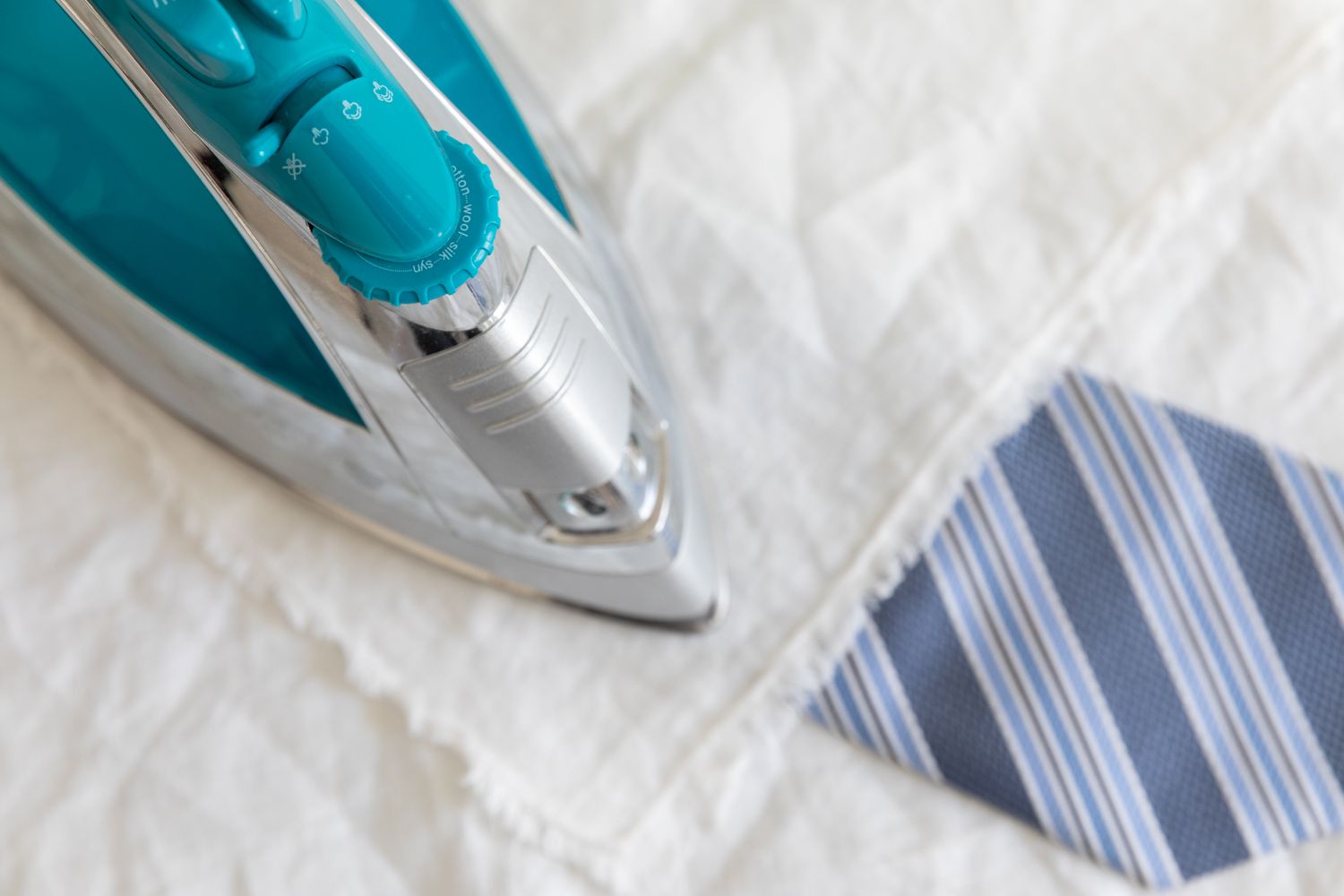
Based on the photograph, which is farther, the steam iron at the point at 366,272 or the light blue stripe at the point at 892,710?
the light blue stripe at the point at 892,710

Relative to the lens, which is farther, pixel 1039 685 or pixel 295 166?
pixel 1039 685

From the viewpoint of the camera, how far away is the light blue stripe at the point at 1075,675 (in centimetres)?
70

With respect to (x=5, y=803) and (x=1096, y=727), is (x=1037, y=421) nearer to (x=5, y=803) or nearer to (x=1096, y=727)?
(x=1096, y=727)

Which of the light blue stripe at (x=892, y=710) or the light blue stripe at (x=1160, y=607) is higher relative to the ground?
the light blue stripe at (x=1160, y=607)

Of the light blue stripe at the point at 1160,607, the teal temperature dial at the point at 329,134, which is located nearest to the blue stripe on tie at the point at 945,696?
the light blue stripe at the point at 1160,607

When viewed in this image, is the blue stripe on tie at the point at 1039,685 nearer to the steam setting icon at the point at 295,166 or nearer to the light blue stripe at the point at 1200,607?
the light blue stripe at the point at 1200,607

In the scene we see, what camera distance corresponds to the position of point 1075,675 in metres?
0.72

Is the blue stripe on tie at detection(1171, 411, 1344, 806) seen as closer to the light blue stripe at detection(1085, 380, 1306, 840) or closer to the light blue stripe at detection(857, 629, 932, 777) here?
A: the light blue stripe at detection(1085, 380, 1306, 840)

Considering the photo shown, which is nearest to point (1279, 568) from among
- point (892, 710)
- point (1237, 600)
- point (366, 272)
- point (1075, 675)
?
point (1237, 600)

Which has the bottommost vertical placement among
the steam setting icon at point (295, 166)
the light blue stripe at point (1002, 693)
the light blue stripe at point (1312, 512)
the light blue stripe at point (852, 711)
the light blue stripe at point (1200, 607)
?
the light blue stripe at point (852, 711)

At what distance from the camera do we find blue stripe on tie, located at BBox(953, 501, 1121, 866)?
0.70m

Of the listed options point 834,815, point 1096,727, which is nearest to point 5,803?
point 834,815

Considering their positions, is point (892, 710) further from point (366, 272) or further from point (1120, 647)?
point (366, 272)

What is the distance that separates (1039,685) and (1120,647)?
5 cm
